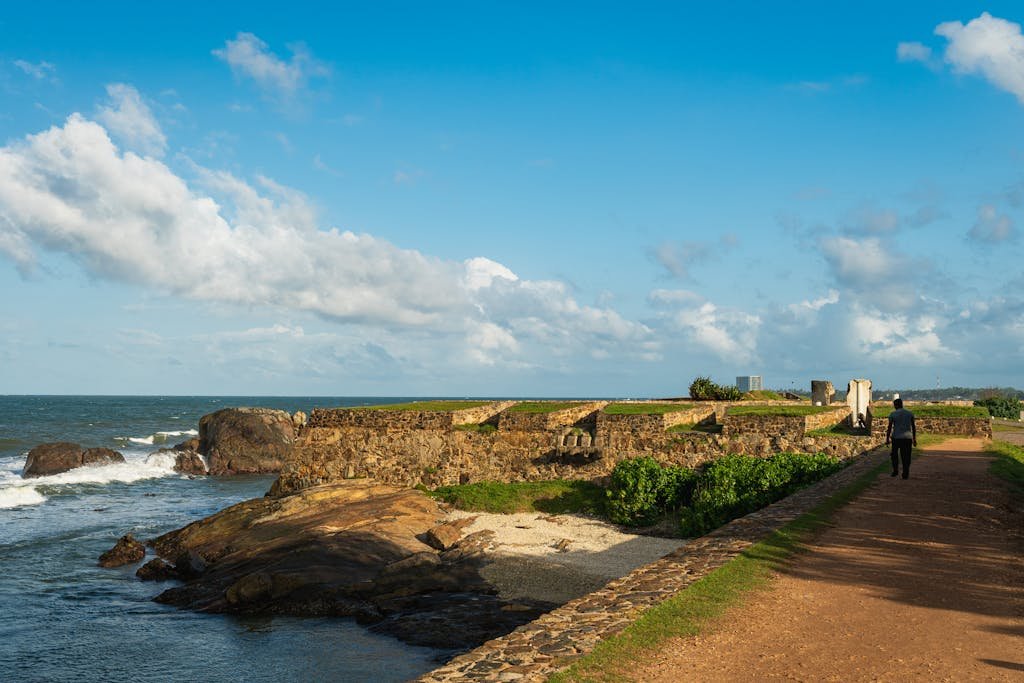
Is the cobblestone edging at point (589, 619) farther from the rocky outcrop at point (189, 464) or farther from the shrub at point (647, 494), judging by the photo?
the rocky outcrop at point (189, 464)

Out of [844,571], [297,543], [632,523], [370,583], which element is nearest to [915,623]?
[844,571]

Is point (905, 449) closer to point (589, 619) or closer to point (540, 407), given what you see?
point (589, 619)

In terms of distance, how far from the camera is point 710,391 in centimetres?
3781

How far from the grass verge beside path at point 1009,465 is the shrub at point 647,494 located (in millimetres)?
7875

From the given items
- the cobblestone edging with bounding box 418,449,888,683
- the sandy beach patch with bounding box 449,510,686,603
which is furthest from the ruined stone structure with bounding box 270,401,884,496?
the cobblestone edging with bounding box 418,449,888,683

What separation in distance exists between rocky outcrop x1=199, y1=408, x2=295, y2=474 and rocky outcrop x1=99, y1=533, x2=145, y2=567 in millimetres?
25176

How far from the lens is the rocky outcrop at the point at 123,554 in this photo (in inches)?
881

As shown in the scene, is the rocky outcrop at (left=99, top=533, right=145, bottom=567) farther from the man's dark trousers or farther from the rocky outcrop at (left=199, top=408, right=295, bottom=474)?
the rocky outcrop at (left=199, top=408, right=295, bottom=474)

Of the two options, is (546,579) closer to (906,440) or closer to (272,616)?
(272,616)

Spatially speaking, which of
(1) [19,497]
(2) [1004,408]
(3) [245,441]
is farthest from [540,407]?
(2) [1004,408]

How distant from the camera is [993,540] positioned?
1203 centimetres

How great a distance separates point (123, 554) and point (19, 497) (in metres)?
18.2

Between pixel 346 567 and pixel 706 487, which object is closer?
pixel 346 567

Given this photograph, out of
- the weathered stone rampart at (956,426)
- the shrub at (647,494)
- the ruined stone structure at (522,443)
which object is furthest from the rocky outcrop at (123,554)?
the weathered stone rampart at (956,426)
